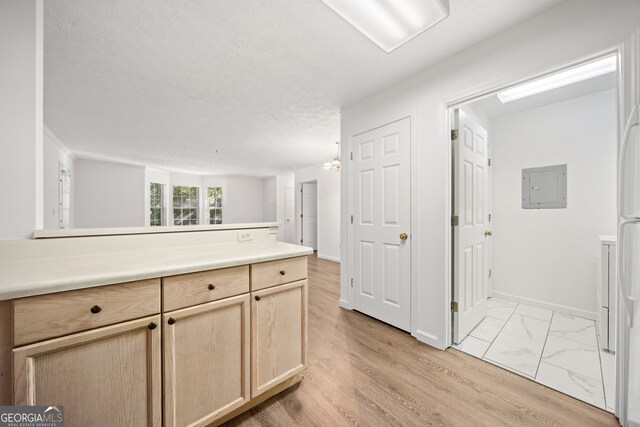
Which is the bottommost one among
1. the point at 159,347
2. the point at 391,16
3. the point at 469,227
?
the point at 159,347

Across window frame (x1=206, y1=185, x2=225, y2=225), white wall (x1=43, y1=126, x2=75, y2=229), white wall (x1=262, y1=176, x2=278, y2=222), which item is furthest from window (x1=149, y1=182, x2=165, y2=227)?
white wall (x1=262, y1=176, x2=278, y2=222)

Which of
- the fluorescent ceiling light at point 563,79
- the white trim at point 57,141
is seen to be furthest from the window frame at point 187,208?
the fluorescent ceiling light at point 563,79

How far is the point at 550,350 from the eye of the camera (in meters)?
1.92

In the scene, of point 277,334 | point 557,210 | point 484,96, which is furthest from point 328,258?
point 484,96

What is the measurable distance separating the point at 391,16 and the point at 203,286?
6.02 feet

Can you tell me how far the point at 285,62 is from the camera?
6.48 ft

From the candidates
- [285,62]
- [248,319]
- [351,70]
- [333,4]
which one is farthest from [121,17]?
[248,319]

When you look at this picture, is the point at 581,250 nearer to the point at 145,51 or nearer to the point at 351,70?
the point at 351,70

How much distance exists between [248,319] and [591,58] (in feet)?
7.88

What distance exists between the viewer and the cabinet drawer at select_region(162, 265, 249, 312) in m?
1.05

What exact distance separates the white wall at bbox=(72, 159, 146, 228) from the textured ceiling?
2.30 m

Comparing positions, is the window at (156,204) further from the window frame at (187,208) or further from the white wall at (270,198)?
the white wall at (270,198)

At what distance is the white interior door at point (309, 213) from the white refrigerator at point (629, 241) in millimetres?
5944

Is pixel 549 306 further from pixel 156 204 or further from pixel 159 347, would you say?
pixel 156 204
